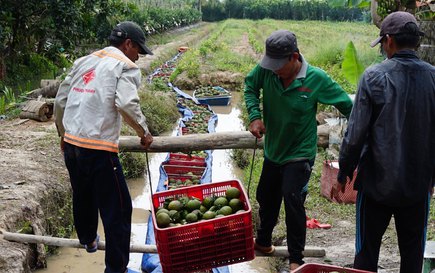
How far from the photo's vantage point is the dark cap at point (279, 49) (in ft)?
11.5

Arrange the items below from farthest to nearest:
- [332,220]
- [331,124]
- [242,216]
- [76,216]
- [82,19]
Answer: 1. [82,19]
2. [331,124]
3. [332,220]
4. [76,216]
5. [242,216]

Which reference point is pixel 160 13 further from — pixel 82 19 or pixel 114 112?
pixel 114 112

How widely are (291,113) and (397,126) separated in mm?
862

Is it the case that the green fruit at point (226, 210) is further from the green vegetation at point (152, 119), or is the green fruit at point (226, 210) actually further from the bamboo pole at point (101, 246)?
the green vegetation at point (152, 119)

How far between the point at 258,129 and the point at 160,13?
106 ft

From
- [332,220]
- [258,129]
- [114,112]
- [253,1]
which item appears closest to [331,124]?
[332,220]

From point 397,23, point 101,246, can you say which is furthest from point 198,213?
point 397,23

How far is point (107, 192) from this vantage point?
12.4 feet

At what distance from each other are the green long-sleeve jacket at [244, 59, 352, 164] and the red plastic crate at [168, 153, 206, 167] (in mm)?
4224

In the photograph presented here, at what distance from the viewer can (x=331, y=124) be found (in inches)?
313

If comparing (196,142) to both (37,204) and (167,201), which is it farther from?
(167,201)

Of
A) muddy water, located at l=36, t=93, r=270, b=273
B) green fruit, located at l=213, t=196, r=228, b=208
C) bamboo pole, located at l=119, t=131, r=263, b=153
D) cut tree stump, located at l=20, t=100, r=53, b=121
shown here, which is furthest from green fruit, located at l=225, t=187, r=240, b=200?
cut tree stump, located at l=20, t=100, r=53, b=121

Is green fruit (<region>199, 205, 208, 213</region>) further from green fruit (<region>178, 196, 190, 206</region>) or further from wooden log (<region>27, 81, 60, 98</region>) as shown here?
wooden log (<region>27, 81, 60, 98</region>)

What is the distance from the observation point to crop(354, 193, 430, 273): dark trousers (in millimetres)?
3213
